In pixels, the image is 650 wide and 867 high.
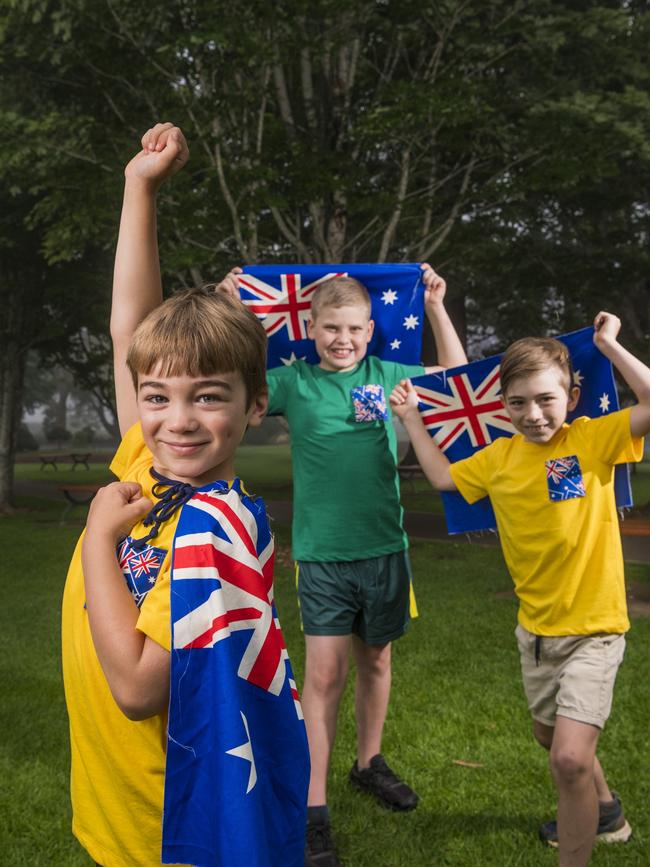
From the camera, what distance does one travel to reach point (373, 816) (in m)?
4.07

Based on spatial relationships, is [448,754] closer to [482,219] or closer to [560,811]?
[560,811]

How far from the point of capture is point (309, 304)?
15.2 ft

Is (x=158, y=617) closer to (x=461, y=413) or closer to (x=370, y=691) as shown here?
(x=370, y=691)

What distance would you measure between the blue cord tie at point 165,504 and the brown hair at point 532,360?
79.5 inches

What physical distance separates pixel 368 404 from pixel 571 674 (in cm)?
142

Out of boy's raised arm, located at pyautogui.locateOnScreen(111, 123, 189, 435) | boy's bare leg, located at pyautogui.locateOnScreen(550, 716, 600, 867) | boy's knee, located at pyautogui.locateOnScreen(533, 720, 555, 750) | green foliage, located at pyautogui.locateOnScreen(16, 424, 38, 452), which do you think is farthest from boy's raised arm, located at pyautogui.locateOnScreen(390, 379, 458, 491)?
green foliage, located at pyautogui.locateOnScreen(16, 424, 38, 452)

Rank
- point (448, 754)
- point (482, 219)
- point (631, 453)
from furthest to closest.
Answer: point (482, 219) → point (448, 754) → point (631, 453)

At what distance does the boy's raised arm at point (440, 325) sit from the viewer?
429cm

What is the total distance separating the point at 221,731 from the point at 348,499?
7.95 feet

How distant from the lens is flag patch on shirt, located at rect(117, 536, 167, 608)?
5.36 feet

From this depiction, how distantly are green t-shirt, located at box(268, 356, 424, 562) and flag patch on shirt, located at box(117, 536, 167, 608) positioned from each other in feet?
7.52

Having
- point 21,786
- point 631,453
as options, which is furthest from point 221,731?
point 21,786

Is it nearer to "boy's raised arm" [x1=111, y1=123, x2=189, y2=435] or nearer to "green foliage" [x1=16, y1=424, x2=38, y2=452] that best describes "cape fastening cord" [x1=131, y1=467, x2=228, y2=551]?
"boy's raised arm" [x1=111, y1=123, x2=189, y2=435]

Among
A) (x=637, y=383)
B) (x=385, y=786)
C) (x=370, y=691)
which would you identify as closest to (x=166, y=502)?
(x=637, y=383)
